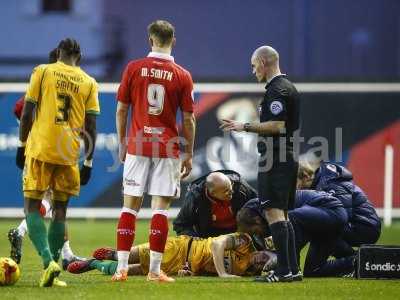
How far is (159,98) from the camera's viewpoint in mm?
11938

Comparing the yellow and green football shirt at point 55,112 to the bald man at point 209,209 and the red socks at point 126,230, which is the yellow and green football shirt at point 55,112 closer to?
the red socks at point 126,230

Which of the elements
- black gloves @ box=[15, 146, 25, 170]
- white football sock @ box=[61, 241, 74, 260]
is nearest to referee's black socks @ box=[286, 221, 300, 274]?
black gloves @ box=[15, 146, 25, 170]

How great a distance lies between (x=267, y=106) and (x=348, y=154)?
7.68 m

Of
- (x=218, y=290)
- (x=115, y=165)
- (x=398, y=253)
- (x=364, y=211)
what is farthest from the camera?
(x=115, y=165)

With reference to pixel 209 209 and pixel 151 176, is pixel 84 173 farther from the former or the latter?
pixel 209 209

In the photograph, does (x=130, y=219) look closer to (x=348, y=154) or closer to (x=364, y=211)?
(x=364, y=211)

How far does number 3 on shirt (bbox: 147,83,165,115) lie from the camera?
11.9 meters

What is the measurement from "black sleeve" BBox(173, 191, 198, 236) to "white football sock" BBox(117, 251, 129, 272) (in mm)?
1499

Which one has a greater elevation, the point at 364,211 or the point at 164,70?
the point at 164,70

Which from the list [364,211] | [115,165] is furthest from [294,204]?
[115,165]

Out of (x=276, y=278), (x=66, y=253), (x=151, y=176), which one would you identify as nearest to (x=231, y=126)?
(x=151, y=176)

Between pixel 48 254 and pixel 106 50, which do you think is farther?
pixel 106 50

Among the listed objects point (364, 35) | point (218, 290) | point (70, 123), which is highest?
point (364, 35)

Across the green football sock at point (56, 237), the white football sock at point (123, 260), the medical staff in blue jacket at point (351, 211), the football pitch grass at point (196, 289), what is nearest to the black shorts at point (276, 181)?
the football pitch grass at point (196, 289)
